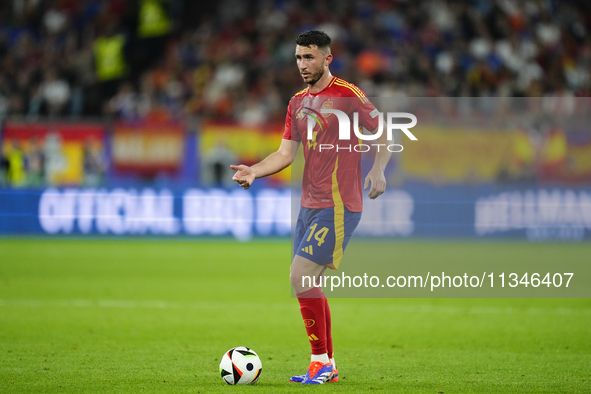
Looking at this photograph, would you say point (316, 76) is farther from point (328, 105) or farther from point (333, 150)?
point (333, 150)

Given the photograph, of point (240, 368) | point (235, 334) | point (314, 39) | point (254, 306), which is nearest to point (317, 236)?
point (240, 368)

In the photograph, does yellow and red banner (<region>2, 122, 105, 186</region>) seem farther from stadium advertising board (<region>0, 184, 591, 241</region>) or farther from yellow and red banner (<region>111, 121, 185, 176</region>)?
stadium advertising board (<region>0, 184, 591, 241</region>)

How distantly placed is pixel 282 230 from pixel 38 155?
5218 millimetres

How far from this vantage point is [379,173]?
5.38 m

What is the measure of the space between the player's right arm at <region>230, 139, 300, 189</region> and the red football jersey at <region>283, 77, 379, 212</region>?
18 centimetres

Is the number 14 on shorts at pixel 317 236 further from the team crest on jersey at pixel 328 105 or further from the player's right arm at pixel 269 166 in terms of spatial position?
the team crest on jersey at pixel 328 105

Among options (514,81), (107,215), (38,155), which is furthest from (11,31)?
(514,81)

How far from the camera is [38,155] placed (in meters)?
16.3

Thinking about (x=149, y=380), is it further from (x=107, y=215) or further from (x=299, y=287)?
(x=107, y=215)

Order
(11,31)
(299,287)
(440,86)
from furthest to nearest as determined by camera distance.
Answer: (11,31) → (440,86) → (299,287)

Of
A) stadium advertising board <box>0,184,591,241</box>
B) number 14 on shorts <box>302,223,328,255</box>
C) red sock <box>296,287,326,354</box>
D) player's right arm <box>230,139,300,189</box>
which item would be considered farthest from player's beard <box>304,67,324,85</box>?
stadium advertising board <box>0,184,591,241</box>

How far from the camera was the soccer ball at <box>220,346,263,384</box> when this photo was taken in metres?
5.42

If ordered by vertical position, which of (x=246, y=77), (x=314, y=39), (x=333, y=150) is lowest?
(x=333, y=150)

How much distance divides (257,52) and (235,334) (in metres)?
13.4
